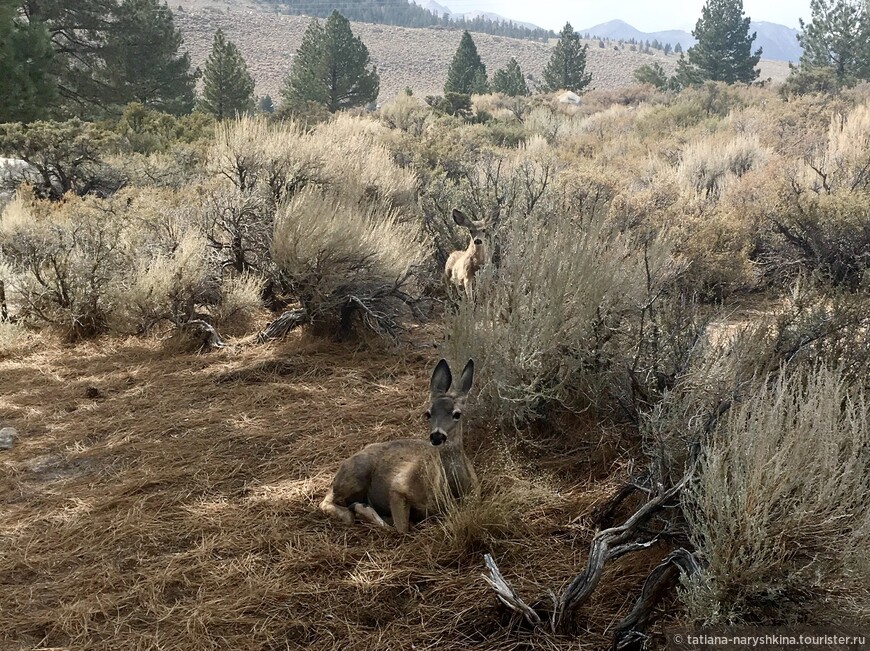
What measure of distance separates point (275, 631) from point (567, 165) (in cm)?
1313

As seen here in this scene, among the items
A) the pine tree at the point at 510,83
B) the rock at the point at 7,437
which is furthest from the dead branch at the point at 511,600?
the pine tree at the point at 510,83

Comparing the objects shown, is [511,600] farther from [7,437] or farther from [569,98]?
[569,98]

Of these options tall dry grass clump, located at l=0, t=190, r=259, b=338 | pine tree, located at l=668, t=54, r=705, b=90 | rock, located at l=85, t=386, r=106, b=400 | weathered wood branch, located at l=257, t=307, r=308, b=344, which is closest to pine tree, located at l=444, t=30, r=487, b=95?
pine tree, located at l=668, t=54, r=705, b=90

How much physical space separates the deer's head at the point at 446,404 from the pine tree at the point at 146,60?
1133 inches

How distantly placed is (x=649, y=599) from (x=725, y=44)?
4515cm

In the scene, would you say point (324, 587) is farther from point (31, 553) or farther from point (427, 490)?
point (31, 553)

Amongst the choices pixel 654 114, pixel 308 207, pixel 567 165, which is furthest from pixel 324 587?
pixel 654 114

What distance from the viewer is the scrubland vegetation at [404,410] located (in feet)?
8.55

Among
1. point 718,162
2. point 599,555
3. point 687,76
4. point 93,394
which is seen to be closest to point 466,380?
point 599,555

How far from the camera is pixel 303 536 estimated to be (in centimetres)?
347

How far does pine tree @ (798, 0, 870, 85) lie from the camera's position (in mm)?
33219

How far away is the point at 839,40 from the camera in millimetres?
34250

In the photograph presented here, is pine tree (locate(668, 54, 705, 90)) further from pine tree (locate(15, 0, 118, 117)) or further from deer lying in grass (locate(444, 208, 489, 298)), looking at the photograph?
deer lying in grass (locate(444, 208, 489, 298))

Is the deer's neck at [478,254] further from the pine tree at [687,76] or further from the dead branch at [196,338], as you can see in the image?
the pine tree at [687,76]
